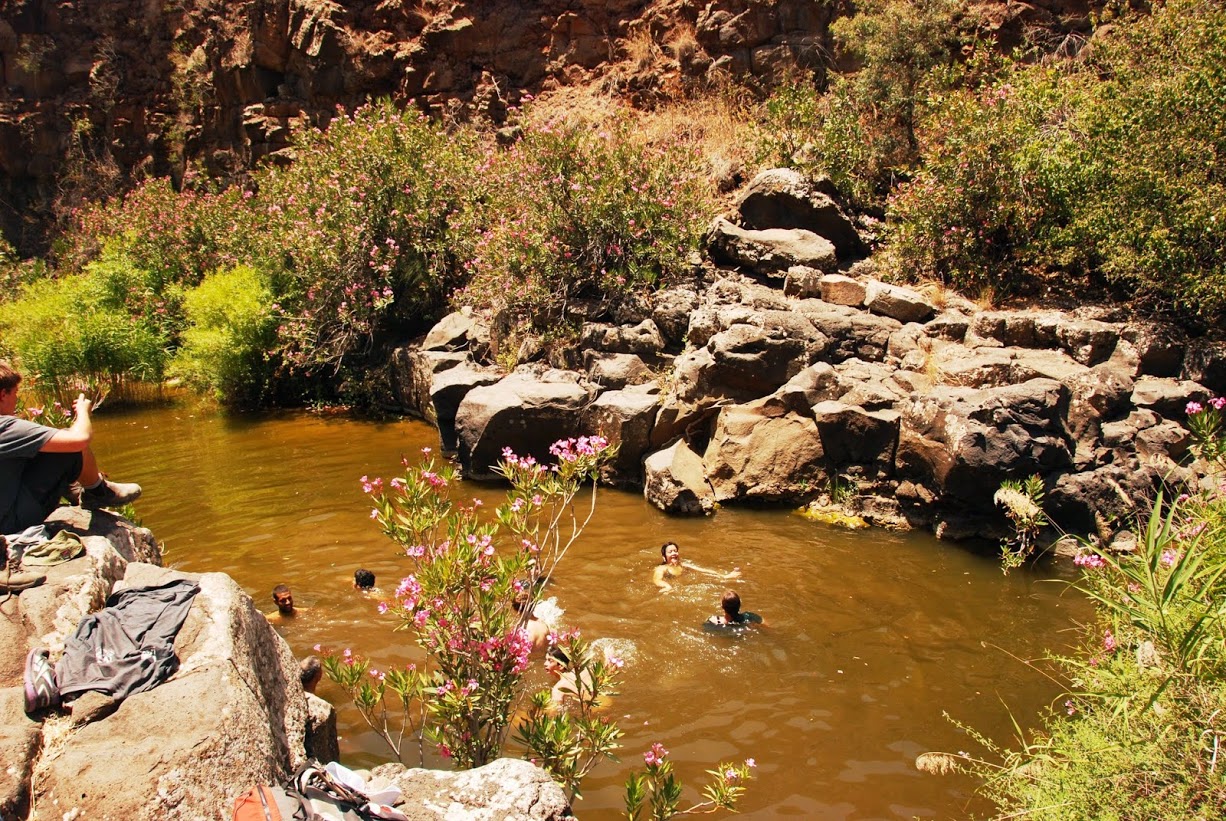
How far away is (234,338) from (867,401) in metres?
11.4

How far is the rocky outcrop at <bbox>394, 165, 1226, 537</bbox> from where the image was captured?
808 cm

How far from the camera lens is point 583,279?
1233 centimetres

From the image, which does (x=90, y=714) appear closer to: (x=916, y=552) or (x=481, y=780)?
(x=481, y=780)

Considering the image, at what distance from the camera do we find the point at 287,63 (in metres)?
22.8

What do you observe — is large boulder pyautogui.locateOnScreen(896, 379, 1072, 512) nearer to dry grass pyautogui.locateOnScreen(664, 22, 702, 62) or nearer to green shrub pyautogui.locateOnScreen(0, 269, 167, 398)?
dry grass pyautogui.locateOnScreen(664, 22, 702, 62)

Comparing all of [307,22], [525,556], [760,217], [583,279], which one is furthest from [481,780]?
[307,22]

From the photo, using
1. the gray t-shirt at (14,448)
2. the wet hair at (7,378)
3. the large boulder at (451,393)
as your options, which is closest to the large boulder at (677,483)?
the large boulder at (451,393)

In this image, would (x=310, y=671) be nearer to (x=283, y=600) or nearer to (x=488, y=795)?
(x=283, y=600)

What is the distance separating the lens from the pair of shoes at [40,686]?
328 centimetres

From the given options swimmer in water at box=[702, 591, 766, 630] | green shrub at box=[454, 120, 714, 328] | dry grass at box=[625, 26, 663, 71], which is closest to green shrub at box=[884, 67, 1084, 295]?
green shrub at box=[454, 120, 714, 328]

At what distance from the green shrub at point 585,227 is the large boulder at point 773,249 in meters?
0.52

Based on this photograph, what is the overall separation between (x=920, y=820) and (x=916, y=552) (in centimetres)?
396

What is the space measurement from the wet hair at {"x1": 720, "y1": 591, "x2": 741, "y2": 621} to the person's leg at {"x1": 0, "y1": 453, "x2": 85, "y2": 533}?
464 centimetres

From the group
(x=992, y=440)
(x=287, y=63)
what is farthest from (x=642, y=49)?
(x=992, y=440)
